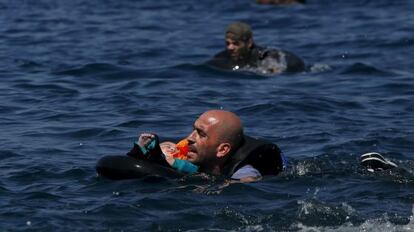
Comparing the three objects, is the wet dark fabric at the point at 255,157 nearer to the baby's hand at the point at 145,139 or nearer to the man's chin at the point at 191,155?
the man's chin at the point at 191,155

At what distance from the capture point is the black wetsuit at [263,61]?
754 inches

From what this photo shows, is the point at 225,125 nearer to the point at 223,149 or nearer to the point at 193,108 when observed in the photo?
the point at 223,149

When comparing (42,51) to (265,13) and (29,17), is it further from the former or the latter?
(265,13)

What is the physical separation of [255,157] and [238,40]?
769 cm

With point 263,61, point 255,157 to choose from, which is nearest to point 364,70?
point 263,61

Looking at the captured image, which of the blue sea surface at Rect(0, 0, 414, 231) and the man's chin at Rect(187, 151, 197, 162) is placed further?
the man's chin at Rect(187, 151, 197, 162)

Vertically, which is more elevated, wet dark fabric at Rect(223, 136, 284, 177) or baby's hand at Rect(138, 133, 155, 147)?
baby's hand at Rect(138, 133, 155, 147)

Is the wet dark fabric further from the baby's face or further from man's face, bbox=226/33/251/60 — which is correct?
man's face, bbox=226/33/251/60

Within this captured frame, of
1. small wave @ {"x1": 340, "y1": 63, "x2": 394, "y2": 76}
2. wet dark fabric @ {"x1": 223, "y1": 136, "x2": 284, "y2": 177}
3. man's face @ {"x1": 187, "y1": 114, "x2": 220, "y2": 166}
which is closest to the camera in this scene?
man's face @ {"x1": 187, "y1": 114, "x2": 220, "y2": 166}

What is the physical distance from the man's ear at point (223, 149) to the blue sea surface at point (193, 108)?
26 centimetres

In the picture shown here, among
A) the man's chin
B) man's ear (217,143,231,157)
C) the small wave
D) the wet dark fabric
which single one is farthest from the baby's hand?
the small wave

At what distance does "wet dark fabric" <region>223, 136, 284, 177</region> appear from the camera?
37.8ft

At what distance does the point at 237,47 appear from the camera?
19.1m

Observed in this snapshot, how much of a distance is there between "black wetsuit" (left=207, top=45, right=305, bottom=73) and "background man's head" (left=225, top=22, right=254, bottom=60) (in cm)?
10
